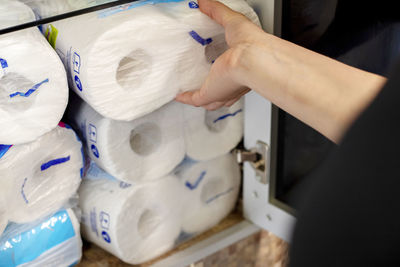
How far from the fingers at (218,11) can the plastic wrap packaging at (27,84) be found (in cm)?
28

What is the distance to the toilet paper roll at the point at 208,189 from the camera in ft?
4.11

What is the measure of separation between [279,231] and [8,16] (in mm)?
772

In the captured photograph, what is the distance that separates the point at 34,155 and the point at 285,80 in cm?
49

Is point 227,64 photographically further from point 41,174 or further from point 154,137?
point 41,174

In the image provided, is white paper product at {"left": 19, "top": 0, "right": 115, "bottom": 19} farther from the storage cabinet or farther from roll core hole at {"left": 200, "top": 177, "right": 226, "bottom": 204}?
roll core hole at {"left": 200, "top": 177, "right": 226, "bottom": 204}

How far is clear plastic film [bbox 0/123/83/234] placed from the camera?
3.13ft

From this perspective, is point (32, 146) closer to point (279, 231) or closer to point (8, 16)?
point (8, 16)

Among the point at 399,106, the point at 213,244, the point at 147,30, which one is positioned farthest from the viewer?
the point at 213,244

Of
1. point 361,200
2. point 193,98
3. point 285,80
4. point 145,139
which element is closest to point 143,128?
point 145,139

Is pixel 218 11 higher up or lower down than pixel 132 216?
higher up

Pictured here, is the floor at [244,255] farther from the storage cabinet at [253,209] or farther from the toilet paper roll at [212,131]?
the toilet paper roll at [212,131]

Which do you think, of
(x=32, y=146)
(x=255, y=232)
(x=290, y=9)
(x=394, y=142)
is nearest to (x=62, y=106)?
(x=32, y=146)

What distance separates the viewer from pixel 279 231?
127cm

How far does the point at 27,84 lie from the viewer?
0.91 metres
